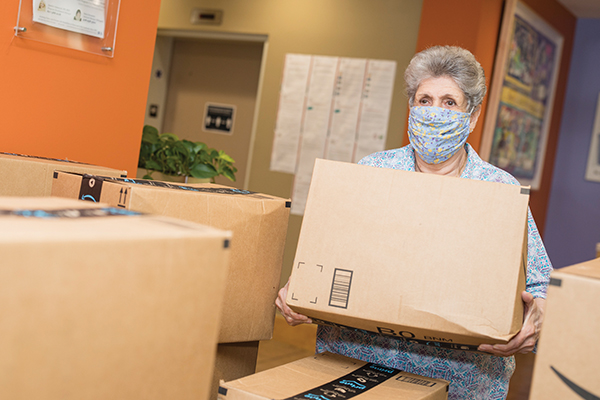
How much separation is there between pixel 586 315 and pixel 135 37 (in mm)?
1510

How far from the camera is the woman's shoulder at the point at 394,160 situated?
1.41m

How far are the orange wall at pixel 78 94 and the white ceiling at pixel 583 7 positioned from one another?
3.18 metres

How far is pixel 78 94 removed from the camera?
5.42 feet

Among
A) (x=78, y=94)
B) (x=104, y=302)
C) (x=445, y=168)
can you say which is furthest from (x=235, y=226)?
(x=78, y=94)

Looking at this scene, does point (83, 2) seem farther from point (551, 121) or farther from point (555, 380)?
point (551, 121)

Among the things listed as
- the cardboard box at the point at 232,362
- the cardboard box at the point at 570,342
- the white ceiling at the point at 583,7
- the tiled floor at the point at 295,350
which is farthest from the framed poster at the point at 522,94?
the cardboard box at the point at 570,342

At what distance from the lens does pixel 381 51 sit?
133 inches

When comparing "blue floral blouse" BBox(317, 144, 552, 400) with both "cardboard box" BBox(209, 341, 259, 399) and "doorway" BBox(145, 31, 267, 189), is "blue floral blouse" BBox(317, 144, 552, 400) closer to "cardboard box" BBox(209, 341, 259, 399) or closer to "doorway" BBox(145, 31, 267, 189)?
"cardboard box" BBox(209, 341, 259, 399)

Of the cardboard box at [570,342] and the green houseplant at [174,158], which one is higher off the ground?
the green houseplant at [174,158]

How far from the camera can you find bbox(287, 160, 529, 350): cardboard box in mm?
932

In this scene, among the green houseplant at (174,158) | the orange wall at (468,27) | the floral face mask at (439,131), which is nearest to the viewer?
the floral face mask at (439,131)

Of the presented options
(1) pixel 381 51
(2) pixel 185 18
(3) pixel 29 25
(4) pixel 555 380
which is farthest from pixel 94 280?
(2) pixel 185 18

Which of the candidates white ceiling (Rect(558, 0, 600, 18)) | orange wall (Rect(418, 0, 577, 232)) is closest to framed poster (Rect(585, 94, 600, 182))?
white ceiling (Rect(558, 0, 600, 18))

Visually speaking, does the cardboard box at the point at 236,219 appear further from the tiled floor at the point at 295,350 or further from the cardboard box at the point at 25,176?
the tiled floor at the point at 295,350
